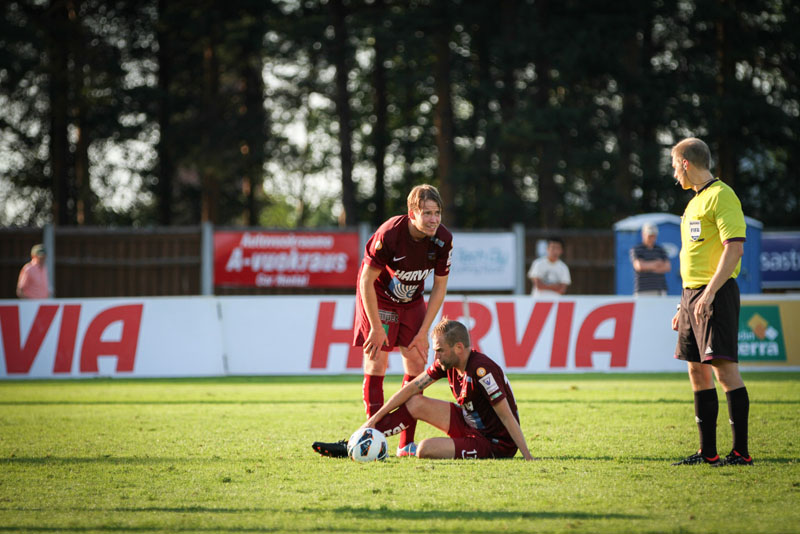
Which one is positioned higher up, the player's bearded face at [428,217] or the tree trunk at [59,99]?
the tree trunk at [59,99]

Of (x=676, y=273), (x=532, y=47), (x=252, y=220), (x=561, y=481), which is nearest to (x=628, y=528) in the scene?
(x=561, y=481)

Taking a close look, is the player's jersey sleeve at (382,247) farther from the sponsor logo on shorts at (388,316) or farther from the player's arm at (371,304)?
the sponsor logo on shorts at (388,316)

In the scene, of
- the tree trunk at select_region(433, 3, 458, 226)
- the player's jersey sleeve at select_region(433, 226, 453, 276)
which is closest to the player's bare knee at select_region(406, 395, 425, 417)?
the player's jersey sleeve at select_region(433, 226, 453, 276)

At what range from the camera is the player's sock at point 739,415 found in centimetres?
648

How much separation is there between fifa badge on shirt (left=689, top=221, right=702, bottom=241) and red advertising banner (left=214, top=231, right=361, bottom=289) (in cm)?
1775

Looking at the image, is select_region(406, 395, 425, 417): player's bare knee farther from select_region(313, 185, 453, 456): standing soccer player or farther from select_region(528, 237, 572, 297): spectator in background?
select_region(528, 237, 572, 297): spectator in background

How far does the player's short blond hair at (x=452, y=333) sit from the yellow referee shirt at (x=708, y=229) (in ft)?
5.25

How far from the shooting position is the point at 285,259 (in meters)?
24.3

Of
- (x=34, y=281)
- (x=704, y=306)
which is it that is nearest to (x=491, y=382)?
(x=704, y=306)

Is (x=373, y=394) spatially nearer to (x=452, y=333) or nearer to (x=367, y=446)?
(x=367, y=446)

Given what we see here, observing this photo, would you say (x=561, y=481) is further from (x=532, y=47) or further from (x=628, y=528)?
(x=532, y=47)

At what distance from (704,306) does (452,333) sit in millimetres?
1719

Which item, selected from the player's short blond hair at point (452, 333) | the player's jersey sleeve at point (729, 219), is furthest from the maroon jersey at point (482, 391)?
the player's jersey sleeve at point (729, 219)

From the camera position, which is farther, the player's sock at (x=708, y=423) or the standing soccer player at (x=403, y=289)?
the standing soccer player at (x=403, y=289)
